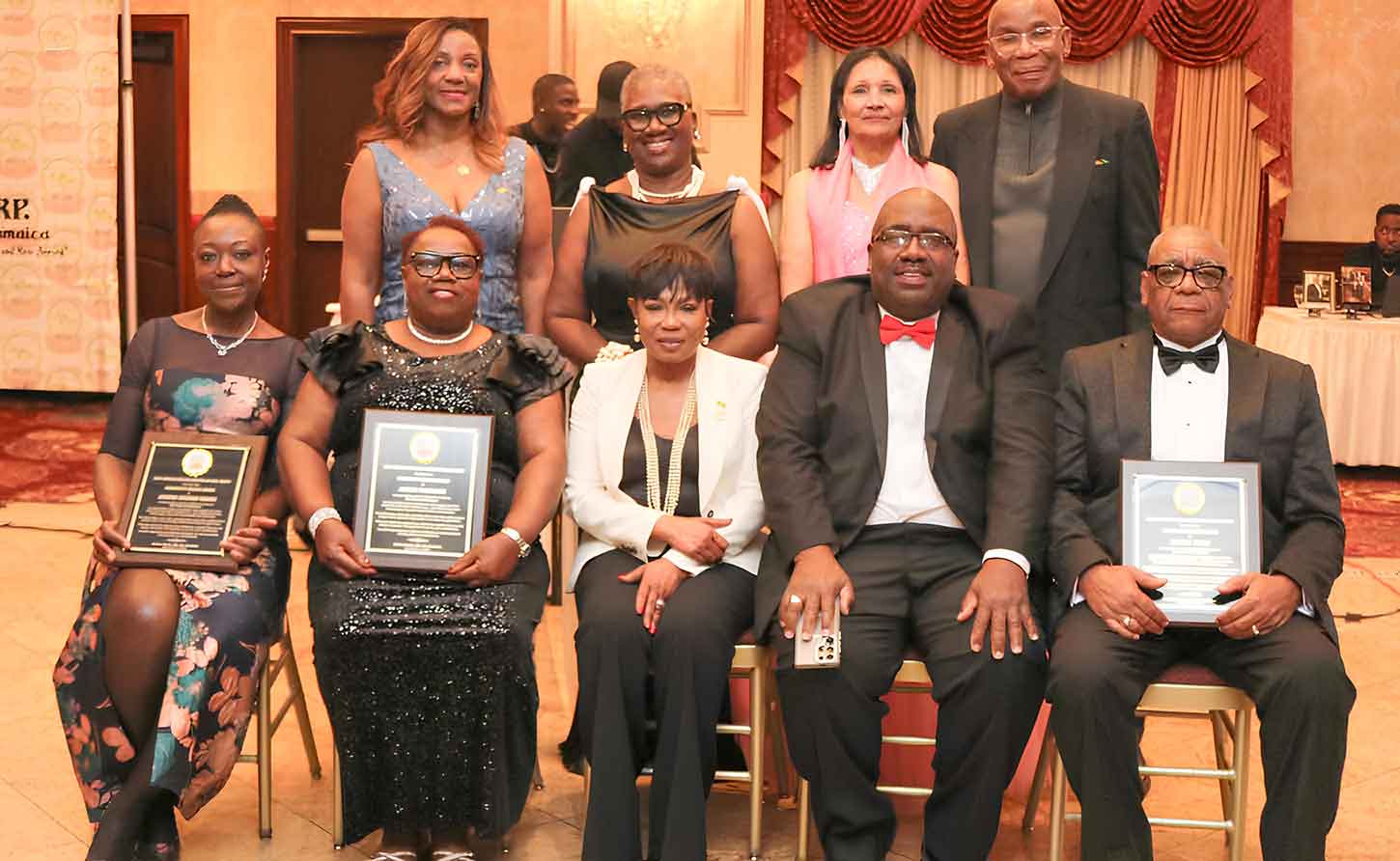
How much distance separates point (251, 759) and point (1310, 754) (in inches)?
98.8

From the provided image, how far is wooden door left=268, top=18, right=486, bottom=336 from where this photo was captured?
11.7 metres

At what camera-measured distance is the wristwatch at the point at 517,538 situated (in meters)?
3.79

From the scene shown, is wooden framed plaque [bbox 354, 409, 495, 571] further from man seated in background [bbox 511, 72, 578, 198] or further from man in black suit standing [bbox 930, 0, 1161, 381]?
man seated in background [bbox 511, 72, 578, 198]

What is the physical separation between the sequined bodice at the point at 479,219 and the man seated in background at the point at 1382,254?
6.58 meters

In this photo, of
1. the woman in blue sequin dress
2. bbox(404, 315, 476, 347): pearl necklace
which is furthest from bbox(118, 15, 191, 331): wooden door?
bbox(404, 315, 476, 347): pearl necklace

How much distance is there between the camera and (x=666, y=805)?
143 inches

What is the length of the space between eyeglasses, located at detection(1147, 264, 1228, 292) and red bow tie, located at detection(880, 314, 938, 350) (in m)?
0.56

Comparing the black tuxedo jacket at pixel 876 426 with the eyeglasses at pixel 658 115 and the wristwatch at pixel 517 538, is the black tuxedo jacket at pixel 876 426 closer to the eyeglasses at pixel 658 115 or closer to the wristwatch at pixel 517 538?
the wristwatch at pixel 517 538

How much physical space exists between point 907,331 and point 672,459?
2.18 feet

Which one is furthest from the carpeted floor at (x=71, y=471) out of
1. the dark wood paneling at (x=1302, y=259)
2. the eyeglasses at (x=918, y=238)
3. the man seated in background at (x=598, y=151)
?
the eyeglasses at (x=918, y=238)

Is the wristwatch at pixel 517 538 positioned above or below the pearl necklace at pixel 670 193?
below

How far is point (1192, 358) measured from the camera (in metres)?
3.69

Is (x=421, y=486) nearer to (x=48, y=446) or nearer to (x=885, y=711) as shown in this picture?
(x=885, y=711)

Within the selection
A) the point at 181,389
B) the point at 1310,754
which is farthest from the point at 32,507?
the point at 1310,754
